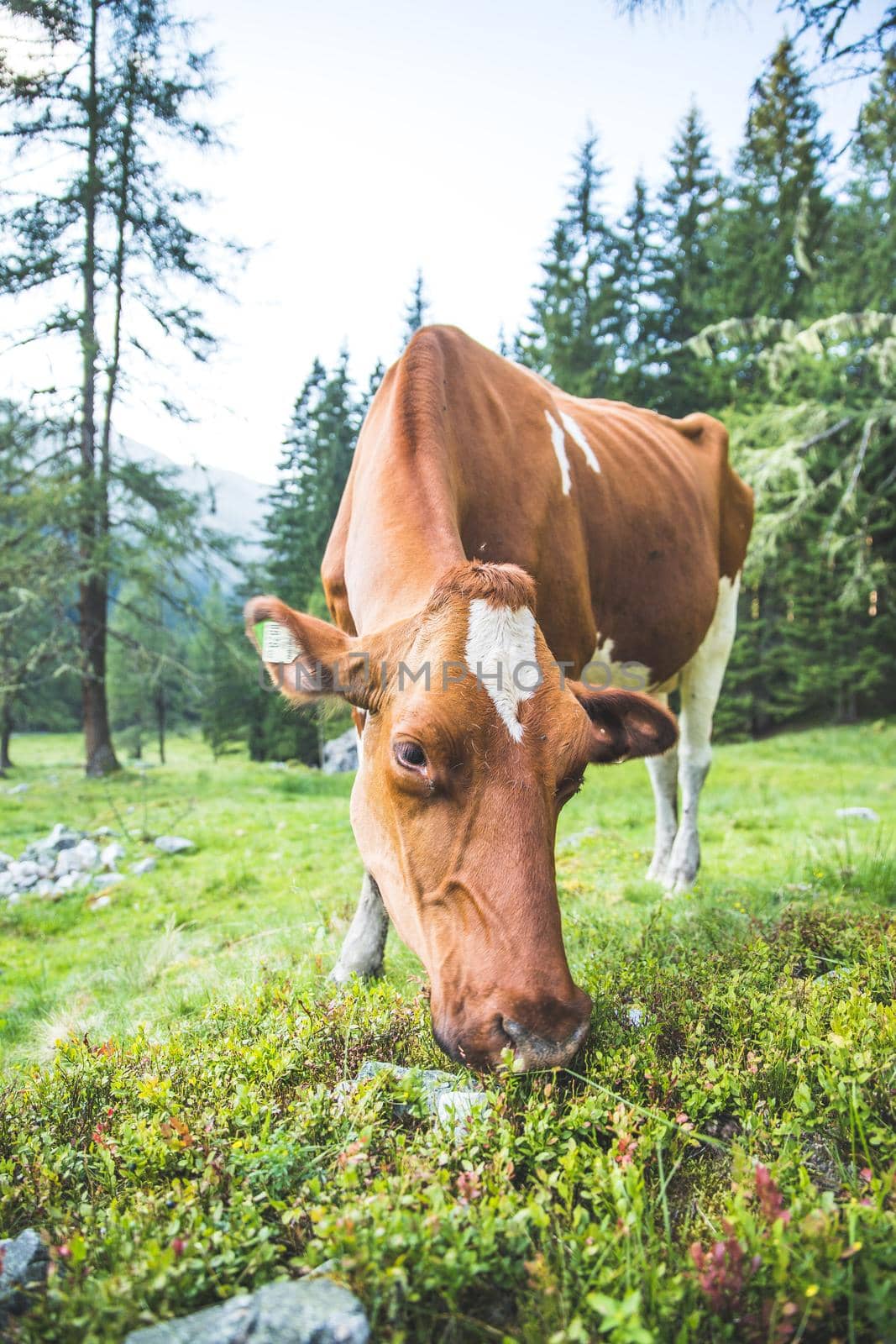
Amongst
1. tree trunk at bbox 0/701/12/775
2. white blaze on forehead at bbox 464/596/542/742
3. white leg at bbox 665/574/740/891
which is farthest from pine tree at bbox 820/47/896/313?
tree trunk at bbox 0/701/12/775

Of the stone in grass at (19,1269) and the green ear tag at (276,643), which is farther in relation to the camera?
the green ear tag at (276,643)

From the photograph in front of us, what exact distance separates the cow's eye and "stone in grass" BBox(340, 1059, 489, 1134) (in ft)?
2.70

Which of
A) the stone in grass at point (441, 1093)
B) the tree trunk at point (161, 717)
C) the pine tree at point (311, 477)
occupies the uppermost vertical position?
the pine tree at point (311, 477)

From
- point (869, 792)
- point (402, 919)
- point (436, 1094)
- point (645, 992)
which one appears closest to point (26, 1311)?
point (436, 1094)

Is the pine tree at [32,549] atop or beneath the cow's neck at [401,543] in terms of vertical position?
atop

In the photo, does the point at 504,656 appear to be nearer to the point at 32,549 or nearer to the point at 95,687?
the point at 32,549

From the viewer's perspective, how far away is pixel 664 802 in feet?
20.2

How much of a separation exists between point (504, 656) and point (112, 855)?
6551 mm

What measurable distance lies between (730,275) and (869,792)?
985 inches

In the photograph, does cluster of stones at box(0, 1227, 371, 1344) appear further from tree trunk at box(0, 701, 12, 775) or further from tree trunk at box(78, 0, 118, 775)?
tree trunk at box(0, 701, 12, 775)

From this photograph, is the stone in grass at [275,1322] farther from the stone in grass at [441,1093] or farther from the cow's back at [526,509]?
the cow's back at [526,509]

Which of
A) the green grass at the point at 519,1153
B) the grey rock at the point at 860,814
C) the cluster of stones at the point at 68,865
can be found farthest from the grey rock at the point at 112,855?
the grey rock at the point at 860,814

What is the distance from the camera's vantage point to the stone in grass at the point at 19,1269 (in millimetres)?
1363

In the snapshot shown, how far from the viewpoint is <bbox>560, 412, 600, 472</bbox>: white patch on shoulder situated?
4570 mm
